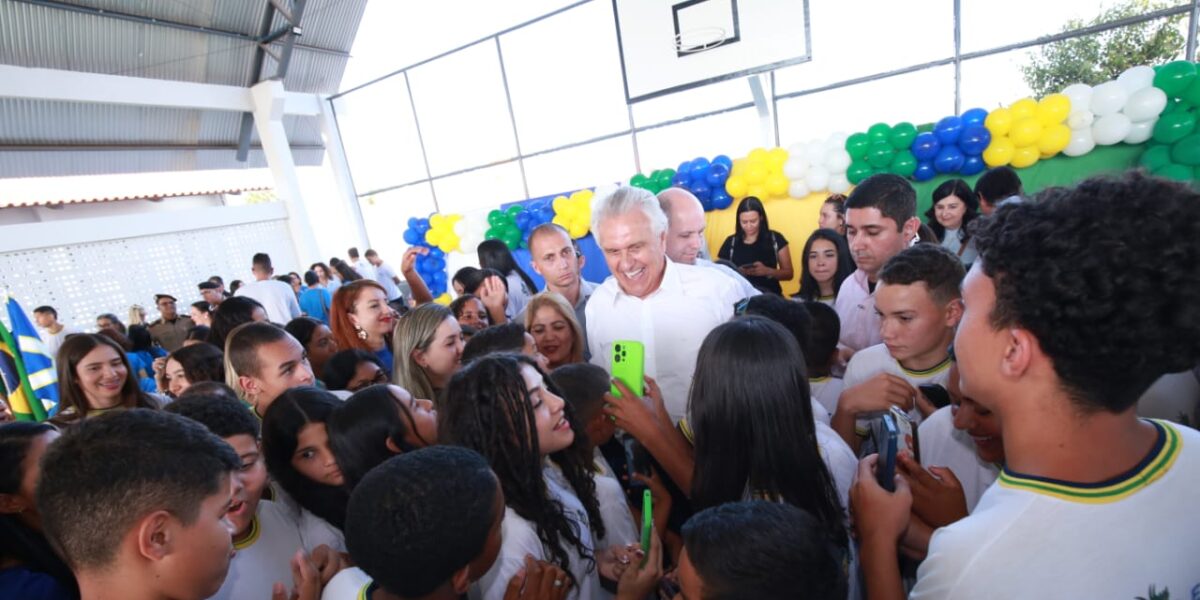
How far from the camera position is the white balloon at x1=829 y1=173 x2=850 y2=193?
5461 millimetres

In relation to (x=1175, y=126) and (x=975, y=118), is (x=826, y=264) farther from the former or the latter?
(x=1175, y=126)

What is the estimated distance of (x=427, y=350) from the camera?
7.18ft

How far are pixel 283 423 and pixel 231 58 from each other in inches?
410

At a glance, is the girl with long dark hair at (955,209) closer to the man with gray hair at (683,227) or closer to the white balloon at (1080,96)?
the white balloon at (1080,96)

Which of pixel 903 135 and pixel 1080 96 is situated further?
pixel 903 135

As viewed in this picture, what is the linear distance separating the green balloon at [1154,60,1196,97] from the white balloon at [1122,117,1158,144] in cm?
23

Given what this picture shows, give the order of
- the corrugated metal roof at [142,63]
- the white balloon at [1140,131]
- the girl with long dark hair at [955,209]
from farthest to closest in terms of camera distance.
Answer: the corrugated metal roof at [142,63] < the white balloon at [1140,131] < the girl with long dark hair at [955,209]

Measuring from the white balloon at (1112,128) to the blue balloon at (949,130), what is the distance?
3.23 feet

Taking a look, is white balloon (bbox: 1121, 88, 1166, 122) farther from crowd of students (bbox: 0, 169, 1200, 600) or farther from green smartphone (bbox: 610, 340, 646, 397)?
green smartphone (bbox: 610, 340, 646, 397)

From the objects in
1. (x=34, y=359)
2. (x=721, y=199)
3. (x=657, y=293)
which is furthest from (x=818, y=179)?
(x=34, y=359)

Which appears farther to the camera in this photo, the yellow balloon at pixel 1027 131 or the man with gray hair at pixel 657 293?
the yellow balloon at pixel 1027 131

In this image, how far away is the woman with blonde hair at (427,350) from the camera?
7.18 feet

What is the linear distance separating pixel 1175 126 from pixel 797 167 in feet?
9.24

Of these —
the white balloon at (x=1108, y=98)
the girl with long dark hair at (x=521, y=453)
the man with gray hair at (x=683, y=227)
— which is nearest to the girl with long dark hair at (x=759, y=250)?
the man with gray hair at (x=683, y=227)
